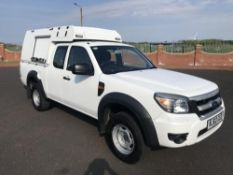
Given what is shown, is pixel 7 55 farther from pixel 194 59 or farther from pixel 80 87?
pixel 80 87

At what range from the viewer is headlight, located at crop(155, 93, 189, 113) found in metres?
3.58

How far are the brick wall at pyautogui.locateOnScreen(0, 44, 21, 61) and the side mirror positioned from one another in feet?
94.6

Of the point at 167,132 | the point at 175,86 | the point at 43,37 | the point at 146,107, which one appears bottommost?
the point at 167,132

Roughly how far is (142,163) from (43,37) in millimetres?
Result: 4387

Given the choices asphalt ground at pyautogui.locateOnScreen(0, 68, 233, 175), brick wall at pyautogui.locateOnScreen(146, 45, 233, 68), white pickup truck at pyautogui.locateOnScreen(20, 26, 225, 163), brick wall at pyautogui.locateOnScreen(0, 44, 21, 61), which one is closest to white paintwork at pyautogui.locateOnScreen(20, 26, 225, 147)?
white pickup truck at pyautogui.locateOnScreen(20, 26, 225, 163)

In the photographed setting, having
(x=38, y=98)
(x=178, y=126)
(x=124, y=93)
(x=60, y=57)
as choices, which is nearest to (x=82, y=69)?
(x=124, y=93)

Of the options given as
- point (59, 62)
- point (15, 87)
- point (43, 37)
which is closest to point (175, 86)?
point (59, 62)

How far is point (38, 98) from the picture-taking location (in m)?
7.05

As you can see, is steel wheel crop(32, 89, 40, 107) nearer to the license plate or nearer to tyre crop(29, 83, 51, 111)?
tyre crop(29, 83, 51, 111)

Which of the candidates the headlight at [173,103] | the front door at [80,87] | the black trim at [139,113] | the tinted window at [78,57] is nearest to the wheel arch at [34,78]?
the front door at [80,87]

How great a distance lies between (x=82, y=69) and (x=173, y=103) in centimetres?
184

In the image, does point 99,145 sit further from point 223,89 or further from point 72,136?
point 223,89

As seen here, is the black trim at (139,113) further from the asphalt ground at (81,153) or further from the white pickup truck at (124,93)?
the asphalt ground at (81,153)

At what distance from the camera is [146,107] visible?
3725mm
